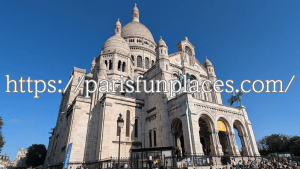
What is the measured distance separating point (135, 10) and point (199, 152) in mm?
62768

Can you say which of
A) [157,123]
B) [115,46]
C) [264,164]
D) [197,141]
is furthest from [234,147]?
[115,46]

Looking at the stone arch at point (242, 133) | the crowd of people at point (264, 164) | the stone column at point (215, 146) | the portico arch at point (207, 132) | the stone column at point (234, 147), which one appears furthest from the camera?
the stone arch at point (242, 133)

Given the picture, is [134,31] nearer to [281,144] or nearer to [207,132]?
[207,132]

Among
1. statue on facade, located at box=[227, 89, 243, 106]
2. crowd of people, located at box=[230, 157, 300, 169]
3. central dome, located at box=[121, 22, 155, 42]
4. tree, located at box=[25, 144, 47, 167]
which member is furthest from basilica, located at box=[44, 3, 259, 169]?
tree, located at box=[25, 144, 47, 167]

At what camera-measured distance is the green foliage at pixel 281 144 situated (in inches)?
1653

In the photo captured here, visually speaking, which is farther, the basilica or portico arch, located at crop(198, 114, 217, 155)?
the basilica

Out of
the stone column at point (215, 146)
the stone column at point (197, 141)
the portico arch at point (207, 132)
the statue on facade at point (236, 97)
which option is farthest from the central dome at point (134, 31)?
the stone column at point (215, 146)

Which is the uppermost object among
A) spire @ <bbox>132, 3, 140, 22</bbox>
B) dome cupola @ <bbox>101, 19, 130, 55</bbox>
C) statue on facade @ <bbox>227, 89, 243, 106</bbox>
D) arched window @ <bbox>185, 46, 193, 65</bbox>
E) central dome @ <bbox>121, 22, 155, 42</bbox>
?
spire @ <bbox>132, 3, 140, 22</bbox>

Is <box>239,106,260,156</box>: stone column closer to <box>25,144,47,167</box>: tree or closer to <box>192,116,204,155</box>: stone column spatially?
<box>192,116,204,155</box>: stone column

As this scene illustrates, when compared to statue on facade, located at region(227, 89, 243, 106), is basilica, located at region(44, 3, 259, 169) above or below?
below

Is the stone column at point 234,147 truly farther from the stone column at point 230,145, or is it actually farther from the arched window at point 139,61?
the arched window at point 139,61

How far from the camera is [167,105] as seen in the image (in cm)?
2898

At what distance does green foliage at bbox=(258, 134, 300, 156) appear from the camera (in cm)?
4199

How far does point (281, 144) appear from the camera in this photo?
48188mm
